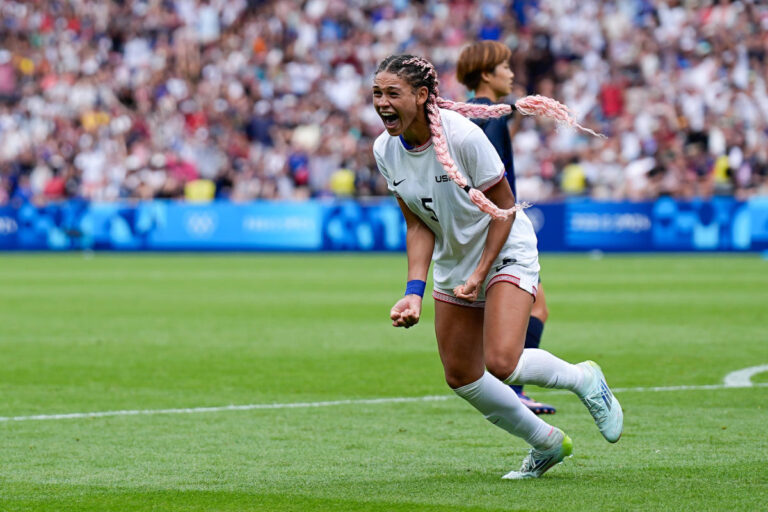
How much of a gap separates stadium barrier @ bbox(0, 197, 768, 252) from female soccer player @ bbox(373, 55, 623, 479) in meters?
19.1

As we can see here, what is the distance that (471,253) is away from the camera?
587 cm

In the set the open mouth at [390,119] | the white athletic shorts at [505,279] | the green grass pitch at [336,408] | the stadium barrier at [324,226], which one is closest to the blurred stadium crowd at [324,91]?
the stadium barrier at [324,226]

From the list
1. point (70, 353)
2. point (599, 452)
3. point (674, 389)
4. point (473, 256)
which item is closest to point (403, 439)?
point (599, 452)

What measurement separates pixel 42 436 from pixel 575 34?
77.4ft

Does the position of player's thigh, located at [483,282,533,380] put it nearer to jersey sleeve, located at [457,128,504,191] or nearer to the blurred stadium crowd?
jersey sleeve, located at [457,128,504,191]

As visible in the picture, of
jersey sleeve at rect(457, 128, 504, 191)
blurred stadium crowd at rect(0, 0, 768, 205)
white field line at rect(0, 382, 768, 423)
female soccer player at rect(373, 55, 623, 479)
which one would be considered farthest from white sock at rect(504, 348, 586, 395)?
blurred stadium crowd at rect(0, 0, 768, 205)

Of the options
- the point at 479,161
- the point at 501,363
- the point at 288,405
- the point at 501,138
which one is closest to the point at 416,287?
the point at 501,363

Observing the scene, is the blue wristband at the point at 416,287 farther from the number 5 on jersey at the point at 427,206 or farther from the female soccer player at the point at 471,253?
the number 5 on jersey at the point at 427,206

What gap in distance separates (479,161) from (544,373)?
102 centimetres

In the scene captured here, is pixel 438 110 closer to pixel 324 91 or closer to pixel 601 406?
pixel 601 406

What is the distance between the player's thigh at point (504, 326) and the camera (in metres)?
5.62

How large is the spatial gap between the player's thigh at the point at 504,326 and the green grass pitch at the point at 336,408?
1.81ft

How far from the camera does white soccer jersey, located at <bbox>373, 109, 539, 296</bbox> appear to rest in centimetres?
564

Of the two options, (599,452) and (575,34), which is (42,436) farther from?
(575,34)
